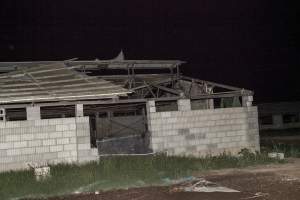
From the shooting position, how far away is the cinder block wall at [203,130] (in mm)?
15078

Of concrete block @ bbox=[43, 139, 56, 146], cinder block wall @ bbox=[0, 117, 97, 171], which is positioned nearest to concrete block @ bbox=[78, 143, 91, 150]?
cinder block wall @ bbox=[0, 117, 97, 171]

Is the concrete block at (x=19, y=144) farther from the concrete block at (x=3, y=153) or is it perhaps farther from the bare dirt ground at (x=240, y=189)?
the bare dirt ground at (x=240, y=189)

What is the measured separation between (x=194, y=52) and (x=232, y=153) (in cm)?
1462

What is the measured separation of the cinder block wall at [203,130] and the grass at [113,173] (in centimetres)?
68

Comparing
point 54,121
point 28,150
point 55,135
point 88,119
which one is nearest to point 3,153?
point 28,150

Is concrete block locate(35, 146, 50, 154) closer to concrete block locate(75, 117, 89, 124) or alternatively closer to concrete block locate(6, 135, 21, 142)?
concrete block locate(6, 135, 21, 142)

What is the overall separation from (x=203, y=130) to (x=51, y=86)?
4930mm

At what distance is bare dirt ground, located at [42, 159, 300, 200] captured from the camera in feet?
31.7

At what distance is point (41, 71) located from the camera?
16.1 metres

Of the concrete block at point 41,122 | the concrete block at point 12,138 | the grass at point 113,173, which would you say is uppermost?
the concrete block at point 41,122

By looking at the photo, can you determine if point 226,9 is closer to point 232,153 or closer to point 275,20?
point 275,20

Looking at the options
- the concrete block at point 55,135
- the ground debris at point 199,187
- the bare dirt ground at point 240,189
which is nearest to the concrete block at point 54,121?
the concrete block at point 55,135

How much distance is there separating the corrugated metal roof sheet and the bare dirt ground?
12.4 ft

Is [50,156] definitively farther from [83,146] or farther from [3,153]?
[3,153]
